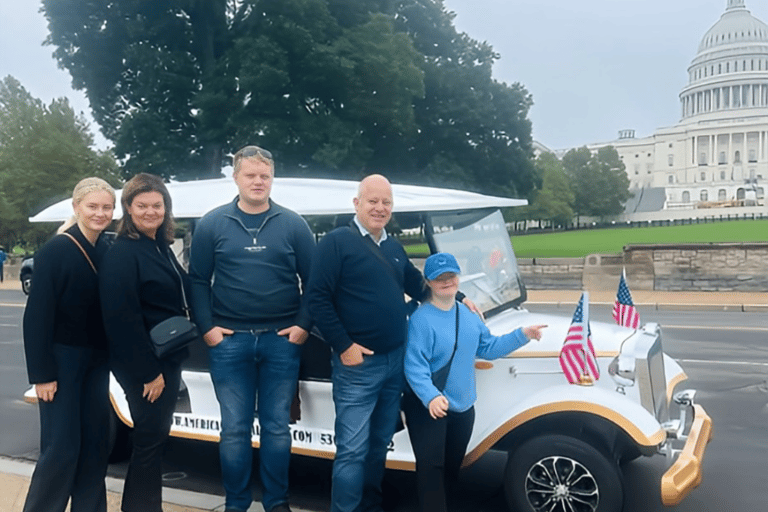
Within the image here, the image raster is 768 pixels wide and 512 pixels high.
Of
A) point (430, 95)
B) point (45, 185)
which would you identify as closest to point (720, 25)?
point (430, 95)

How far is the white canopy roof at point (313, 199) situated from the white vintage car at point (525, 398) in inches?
0.5

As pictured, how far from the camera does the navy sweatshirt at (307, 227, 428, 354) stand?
3760 millimetres


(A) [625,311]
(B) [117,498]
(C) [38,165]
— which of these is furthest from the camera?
(C) [38,165]

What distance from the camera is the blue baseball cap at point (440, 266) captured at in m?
3.82

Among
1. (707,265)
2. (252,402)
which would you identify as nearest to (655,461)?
(252,402)

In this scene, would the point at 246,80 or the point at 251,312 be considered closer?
the point at 251,312

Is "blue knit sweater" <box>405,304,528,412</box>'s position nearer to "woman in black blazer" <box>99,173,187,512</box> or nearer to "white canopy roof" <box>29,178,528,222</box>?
"white canopy roof" <box>29,178,528,222</box>

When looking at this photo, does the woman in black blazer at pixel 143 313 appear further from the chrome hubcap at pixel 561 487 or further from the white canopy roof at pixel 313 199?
the chrome hubcap at pixel 561 487

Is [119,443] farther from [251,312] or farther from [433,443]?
[433,443]

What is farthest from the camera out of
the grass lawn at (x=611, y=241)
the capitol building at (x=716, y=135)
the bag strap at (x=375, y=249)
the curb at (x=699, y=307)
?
the capitol building at (x=716, y=135)

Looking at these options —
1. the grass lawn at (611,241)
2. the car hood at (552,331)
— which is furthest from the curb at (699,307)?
the car hood at (552,331)

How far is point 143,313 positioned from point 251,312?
1.97 ft

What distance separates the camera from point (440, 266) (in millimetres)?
3836

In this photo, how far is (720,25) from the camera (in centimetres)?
15088
